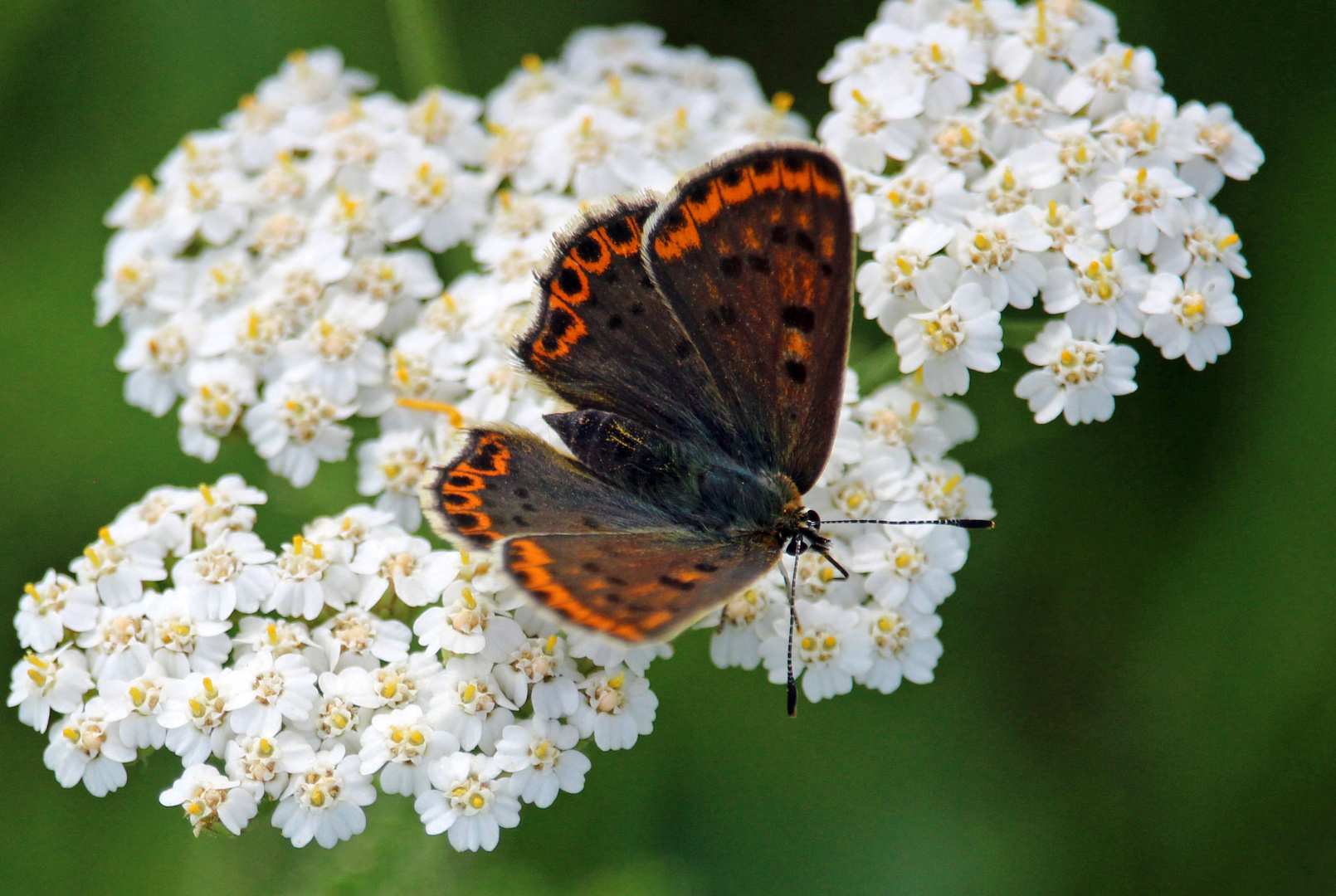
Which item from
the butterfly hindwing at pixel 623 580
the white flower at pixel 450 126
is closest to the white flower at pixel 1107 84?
the butterfly hindwing at pixel 623 580

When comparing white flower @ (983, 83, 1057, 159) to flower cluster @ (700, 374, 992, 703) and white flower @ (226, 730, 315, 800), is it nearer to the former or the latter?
flower cluster @ (700, 374, 992, 703)

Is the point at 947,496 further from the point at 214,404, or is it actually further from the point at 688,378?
the point at 214,404

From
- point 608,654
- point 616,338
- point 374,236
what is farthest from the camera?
point 374,236

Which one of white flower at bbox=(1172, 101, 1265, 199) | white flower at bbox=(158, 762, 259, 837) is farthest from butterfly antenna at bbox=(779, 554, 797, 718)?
white flower at bbox=(1172, 101, 1265, 199)

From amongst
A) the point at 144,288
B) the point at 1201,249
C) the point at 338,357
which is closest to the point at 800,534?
the point at 1201,249

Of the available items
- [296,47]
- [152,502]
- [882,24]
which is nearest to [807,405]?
[882,24]

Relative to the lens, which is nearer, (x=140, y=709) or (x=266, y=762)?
(x=266, y=762)

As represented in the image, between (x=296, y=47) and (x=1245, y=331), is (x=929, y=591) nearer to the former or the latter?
(x=1245, y=331)
